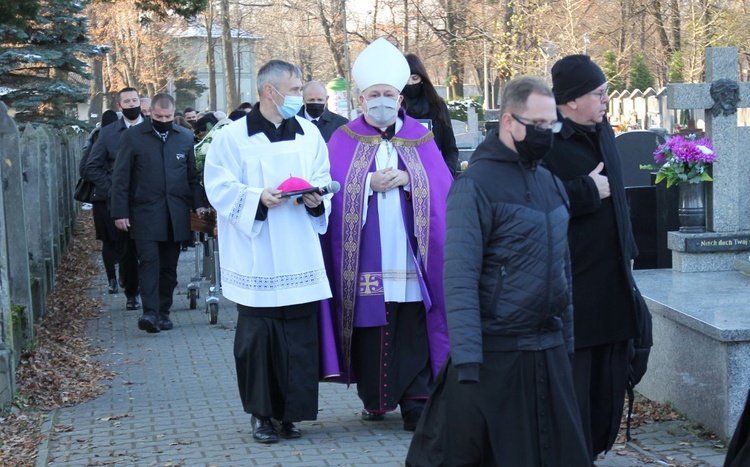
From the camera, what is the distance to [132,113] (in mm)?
12586

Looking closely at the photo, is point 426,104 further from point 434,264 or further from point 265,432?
point 265,432

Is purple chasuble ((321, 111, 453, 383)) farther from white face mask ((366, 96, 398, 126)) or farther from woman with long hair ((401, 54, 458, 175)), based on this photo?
woman with long hair ((401, 54, 458, 175))

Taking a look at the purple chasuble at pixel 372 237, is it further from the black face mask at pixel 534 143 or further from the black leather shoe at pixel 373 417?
the black face mask at pixel 534 143

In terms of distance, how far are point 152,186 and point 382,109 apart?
4.40 meters

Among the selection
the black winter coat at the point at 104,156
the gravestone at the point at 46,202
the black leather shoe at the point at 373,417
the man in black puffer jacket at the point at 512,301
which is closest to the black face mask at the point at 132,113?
the black winter coat at the point at 104,156

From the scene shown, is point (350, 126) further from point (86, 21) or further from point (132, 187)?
point (86, 21)

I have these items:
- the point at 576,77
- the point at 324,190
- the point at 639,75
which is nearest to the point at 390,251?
the point at 324,190

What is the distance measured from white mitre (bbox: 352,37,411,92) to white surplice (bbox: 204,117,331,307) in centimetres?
45

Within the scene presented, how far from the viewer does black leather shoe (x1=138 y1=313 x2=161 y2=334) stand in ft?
35.8

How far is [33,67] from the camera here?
2525 centimetres

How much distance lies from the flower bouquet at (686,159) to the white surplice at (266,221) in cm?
338

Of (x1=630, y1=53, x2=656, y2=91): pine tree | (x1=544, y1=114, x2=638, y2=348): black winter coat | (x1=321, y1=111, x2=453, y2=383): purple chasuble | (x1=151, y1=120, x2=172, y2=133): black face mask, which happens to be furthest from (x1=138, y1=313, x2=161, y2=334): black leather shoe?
(x1=630, y1=53, x2=656, y2=91): pine tree

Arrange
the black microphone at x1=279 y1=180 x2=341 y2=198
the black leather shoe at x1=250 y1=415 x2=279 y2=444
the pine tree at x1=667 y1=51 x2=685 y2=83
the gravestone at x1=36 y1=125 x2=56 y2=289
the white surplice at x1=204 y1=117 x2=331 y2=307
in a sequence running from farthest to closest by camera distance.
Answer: the pine tree at x1=667 y1=51 x2=685 y2=83, the gravestone at x1=36 y1=125 x2=56 y2=289, the black leather shoe at x1=250 y1=415 x2=279 y2=444, the white surplice at x1=204 y1=117 x2=331 y2=307, the black microphone at x1=279 y1=180 x2=341 y2=198

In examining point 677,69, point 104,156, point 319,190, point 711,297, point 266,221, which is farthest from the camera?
point 677,69
